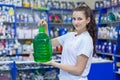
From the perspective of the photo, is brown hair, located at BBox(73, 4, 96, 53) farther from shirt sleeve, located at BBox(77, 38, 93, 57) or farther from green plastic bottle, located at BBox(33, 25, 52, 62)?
green plastic bottle, located at BBox(33, 25, 52, 62)

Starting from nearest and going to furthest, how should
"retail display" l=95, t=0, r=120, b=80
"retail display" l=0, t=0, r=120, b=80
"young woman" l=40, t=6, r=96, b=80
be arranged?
"young woman" l=40, t=6, r=96, b=80, "retail display" l=95, t=0, r=120, b=80, "retail display" l=0, t=0, r=120, b=80

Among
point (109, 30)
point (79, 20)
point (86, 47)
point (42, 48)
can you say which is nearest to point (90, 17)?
point (79, 20)

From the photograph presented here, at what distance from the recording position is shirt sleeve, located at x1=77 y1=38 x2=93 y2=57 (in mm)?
1680

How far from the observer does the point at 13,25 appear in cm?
656

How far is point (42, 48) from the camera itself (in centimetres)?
176

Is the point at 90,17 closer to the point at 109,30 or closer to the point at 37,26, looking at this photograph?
the point at 109,30

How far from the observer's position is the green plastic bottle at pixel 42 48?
1.71 meters

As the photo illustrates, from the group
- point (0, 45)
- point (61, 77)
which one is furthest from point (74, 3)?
point (61, 77)

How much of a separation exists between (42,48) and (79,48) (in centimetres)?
28

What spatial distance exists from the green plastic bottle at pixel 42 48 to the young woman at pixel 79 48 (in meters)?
0.09

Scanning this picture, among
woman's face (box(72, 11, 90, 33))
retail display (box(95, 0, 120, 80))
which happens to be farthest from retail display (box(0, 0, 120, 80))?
woman's face (box(72, 11, 90, 33))

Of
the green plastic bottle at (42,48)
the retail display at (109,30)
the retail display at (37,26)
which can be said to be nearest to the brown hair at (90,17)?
the green plastic bottle at (42,48)

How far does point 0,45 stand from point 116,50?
10.2 ft

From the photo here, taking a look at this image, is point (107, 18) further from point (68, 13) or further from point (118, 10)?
point (68, 13)
